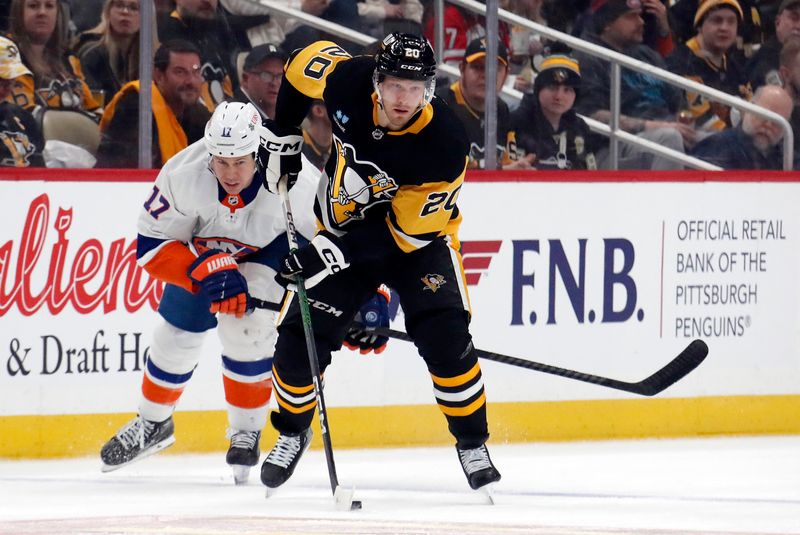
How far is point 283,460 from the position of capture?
410 cm

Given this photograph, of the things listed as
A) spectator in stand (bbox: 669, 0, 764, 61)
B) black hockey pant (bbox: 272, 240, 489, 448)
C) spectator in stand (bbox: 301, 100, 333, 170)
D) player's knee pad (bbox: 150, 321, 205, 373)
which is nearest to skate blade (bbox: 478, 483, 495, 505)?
black hockey pant (bbox: 272, 240, 489, 448)

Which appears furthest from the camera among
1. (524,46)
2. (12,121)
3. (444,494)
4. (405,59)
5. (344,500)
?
(524,46)

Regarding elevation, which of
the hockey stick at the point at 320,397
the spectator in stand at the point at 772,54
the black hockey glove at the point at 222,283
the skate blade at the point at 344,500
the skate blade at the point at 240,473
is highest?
the spectator in stand at the point at 772,54

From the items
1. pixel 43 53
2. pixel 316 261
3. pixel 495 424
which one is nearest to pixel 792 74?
pixel 495 424

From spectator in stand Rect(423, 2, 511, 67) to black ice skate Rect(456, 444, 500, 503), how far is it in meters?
1.89

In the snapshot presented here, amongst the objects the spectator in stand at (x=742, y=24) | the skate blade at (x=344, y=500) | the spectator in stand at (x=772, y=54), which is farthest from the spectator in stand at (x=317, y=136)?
the spectator in stand at (x=772, y=54)

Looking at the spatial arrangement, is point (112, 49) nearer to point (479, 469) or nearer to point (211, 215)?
point (211, 215)

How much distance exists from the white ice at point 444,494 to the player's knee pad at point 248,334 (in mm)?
409

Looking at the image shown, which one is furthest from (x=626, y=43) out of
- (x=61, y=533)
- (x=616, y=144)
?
(x=61, y=533)

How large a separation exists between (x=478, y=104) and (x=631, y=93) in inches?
27.0

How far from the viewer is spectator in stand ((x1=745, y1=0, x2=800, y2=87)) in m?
6.00

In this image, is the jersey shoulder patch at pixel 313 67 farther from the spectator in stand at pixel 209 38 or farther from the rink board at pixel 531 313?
the rink board at pixel 531 313

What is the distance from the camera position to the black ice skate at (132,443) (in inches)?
180

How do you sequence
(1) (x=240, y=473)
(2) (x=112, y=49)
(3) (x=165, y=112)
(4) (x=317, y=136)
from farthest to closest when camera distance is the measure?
(4) (x=317, y=136) < (3) (x=165, y=112) < (2) (x=112, y=49) < (1) (x=240, y=473)
